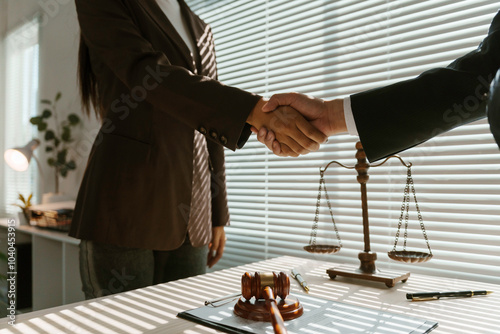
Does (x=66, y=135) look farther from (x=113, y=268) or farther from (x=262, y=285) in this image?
(x=262, y=285)

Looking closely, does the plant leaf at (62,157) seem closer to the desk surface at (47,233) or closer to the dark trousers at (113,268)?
the desk surface at (47,233)

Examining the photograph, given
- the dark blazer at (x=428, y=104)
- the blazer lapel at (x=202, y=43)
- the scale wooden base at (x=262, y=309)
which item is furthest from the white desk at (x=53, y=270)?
the dark blazer at (x=428, y=104)

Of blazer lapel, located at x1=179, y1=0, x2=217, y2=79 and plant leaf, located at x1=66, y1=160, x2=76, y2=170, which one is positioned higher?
blazer lapel, located at x1=179, y1=0, x2=217, y2=79

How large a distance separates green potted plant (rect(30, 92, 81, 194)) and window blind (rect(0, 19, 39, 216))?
98 mm

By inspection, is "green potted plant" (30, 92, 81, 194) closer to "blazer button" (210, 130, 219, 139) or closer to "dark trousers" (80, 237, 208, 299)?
"dark trousers" (80, 237, 208, 299)

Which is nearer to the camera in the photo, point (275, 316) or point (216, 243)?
point (275, 316)

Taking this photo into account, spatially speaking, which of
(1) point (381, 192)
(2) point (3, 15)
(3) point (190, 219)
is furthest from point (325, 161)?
(2) point (3, 15)

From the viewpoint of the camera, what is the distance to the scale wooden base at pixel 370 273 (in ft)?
3.28

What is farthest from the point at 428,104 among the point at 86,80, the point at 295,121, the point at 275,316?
the point at 86,80

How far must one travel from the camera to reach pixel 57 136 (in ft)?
10.3

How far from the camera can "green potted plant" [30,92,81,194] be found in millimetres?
3070

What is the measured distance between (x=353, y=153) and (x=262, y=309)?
104 centimetres

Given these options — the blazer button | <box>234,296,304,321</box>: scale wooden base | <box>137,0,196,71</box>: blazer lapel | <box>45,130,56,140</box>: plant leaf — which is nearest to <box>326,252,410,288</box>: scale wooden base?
<box>234,296,304,321</box>: scale wooden base

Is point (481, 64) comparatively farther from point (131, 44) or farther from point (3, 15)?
point (3, 15)
